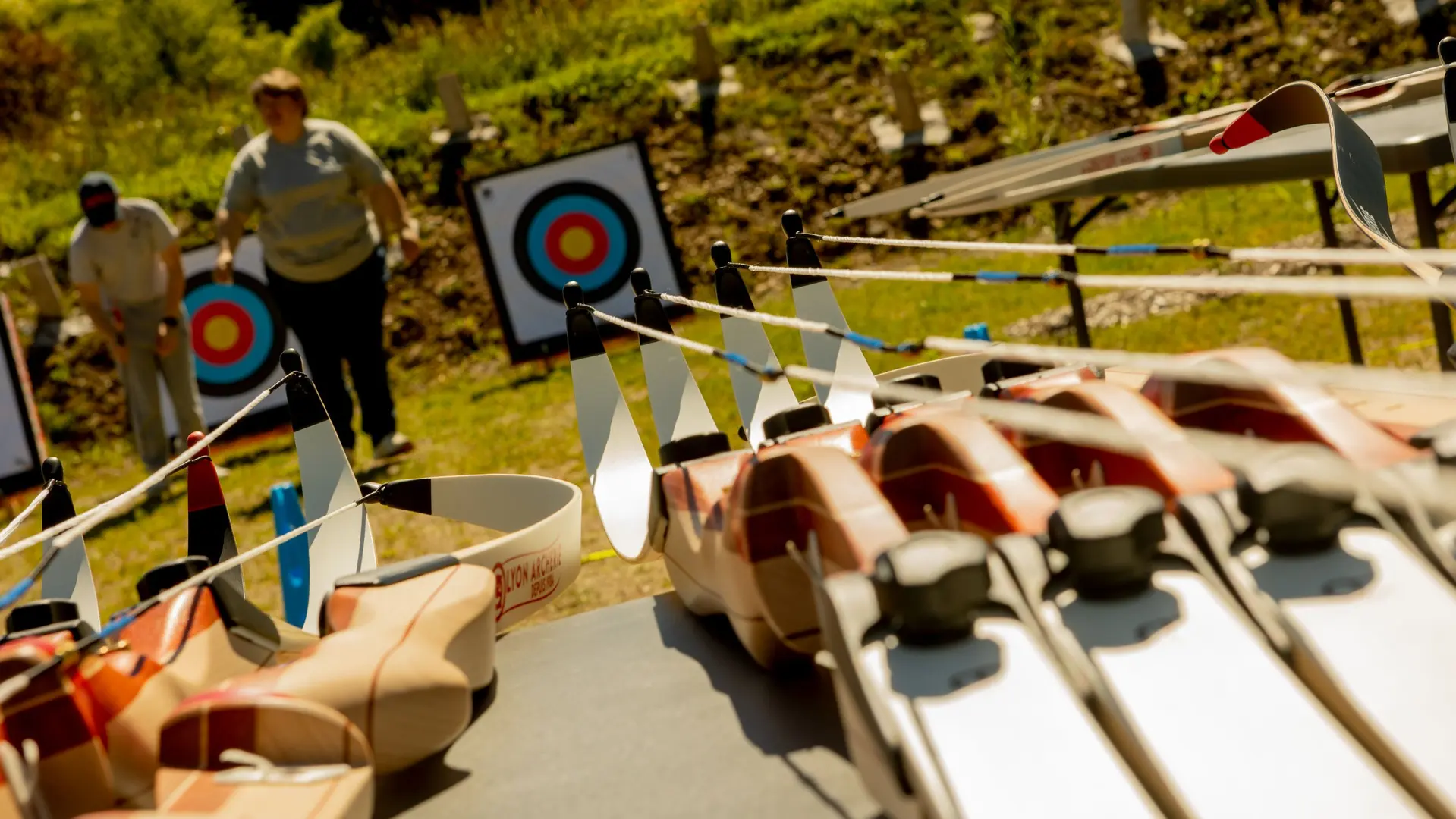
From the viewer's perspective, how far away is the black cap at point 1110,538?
3.04 feet

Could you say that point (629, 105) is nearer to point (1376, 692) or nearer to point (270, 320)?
point (270, 320)

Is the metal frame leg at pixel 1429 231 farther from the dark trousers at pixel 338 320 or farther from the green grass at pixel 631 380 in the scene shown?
the dark trousers at pixel 338 320

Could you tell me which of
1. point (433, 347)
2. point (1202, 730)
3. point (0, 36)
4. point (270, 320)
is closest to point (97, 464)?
point (270, 320)

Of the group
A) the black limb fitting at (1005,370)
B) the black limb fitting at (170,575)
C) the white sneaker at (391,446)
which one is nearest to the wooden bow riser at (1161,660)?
the black limb fitting at (1005,370)

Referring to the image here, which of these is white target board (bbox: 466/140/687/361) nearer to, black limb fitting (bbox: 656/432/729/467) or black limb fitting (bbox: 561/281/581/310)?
black limb fitting (bbox: 561/281/581/310)

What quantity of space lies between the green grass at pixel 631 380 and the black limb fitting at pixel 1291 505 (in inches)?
85.1

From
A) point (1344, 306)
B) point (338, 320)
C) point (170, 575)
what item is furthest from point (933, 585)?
point (338, 320)

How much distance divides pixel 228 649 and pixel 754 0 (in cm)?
897

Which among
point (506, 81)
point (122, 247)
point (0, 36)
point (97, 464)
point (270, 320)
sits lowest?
point (97, 464)

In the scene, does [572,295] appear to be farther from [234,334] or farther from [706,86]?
[706,86]

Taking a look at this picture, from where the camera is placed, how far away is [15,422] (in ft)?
23.9

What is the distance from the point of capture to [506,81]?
30.8ft

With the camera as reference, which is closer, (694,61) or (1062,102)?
(1062,102)

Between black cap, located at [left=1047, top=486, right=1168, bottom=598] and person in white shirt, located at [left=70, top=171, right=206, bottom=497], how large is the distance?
5.52 m
